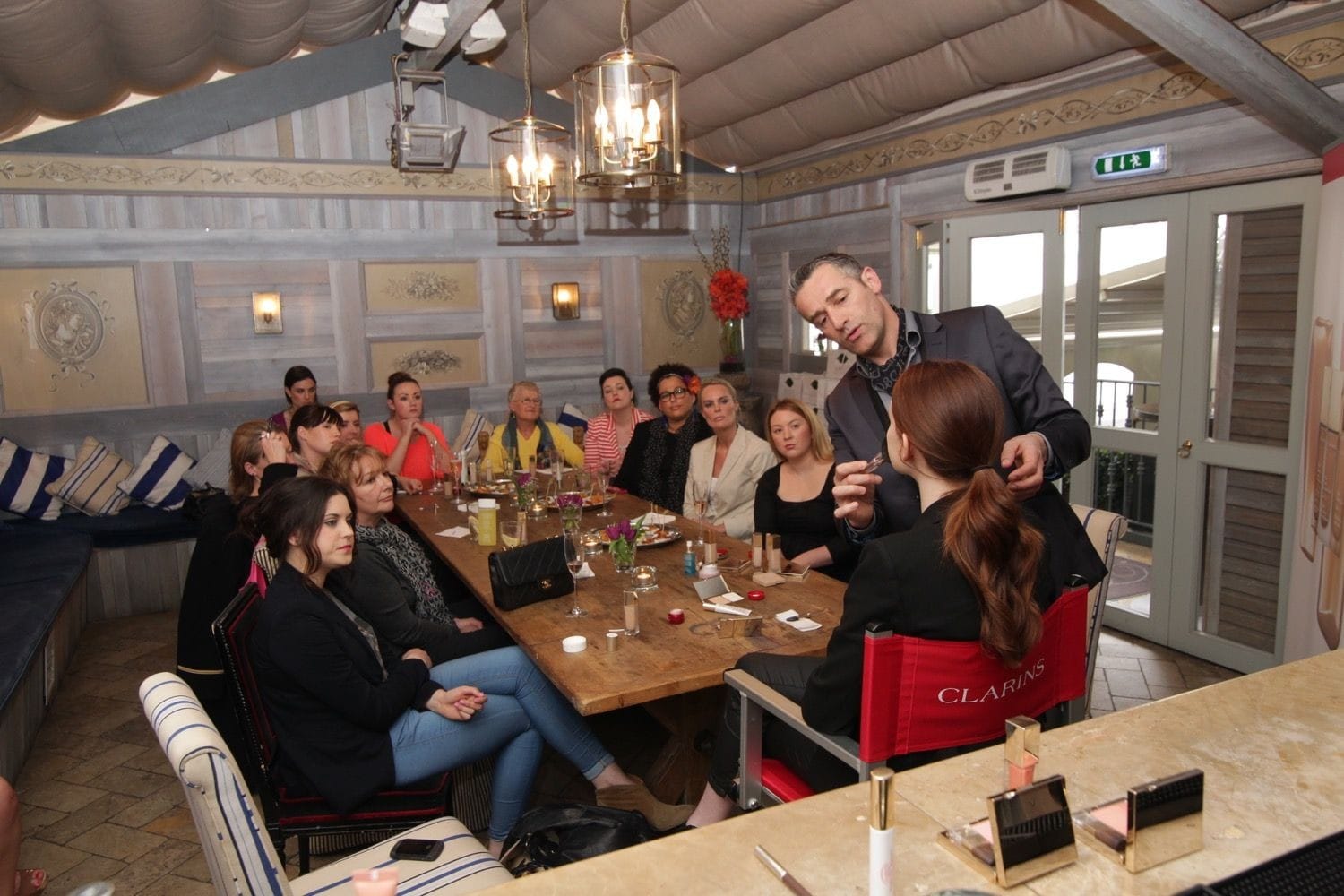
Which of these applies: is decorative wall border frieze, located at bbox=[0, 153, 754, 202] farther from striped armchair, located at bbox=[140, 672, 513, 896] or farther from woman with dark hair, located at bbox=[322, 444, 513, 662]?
striped armchair, located at bbox=[140, 672, 513, 896]

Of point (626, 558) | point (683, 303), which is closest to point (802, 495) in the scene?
point (626, 558)

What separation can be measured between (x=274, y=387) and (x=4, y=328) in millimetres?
1732

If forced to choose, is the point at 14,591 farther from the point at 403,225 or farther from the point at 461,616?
the point at 403,225

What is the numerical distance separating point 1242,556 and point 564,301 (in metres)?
5.21

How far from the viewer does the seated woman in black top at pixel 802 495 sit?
401 centimetres

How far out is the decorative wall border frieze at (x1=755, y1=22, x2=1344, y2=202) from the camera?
3951 millimetres

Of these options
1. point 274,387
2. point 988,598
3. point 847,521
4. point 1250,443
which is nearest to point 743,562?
point 847,521

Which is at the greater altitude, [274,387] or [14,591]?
[274,387]

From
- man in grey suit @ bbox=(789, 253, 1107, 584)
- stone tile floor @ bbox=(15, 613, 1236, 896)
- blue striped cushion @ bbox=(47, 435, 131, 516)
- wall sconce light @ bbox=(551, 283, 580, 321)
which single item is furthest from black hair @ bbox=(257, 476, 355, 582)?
wall sconce light @ bbox=(551, 283, 580, 321)

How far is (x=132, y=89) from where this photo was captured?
6332 mm

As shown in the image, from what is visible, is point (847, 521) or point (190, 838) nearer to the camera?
point (847, 521)

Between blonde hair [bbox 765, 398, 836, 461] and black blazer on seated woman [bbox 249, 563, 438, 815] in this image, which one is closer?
black blazer on seated woman [bbox 249, 563, 438, 815]

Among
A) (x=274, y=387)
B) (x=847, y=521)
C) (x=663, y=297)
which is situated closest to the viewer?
(x=847, y=521)

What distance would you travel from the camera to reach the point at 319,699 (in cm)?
261
